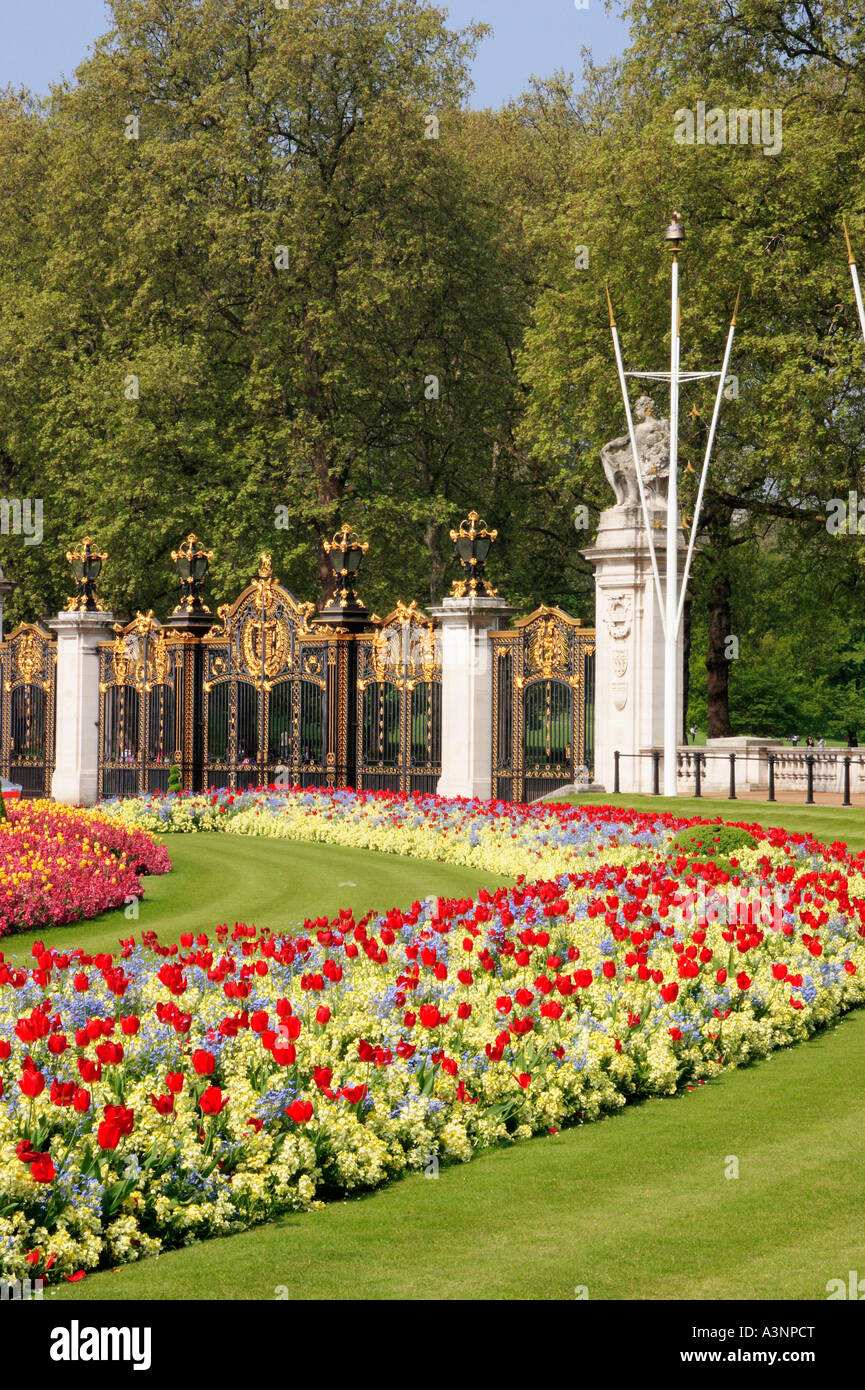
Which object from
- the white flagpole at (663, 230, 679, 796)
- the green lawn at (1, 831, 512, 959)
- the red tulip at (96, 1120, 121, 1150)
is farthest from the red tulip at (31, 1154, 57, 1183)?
the white flagpole at (663, 230, 679, 796)

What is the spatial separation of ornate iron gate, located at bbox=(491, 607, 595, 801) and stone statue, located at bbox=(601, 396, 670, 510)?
6.78 ft

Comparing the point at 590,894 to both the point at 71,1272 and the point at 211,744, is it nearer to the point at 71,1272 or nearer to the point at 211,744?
the point at 71,1272

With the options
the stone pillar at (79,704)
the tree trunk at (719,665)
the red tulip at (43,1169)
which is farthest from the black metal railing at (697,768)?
the red tulip at (43,1169)

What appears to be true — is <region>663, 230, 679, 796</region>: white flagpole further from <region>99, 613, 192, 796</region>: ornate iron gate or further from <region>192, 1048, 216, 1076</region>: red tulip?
<region>192, 1048, 216, 1076</region>: red tulip

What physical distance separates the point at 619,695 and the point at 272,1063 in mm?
15673

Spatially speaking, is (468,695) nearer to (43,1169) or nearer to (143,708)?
(143,708)

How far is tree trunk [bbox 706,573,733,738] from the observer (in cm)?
3678

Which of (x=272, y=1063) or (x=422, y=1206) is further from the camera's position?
(x=272, y=1063)

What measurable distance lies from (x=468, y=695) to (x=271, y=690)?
3922mm

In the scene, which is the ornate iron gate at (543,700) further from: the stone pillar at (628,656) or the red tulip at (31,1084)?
the red tulip at (31,1084)

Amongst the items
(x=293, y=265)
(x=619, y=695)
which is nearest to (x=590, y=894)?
(x=619, y=695)

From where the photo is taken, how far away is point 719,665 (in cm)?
3719

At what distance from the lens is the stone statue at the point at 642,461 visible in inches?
923

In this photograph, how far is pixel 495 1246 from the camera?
5750mm
